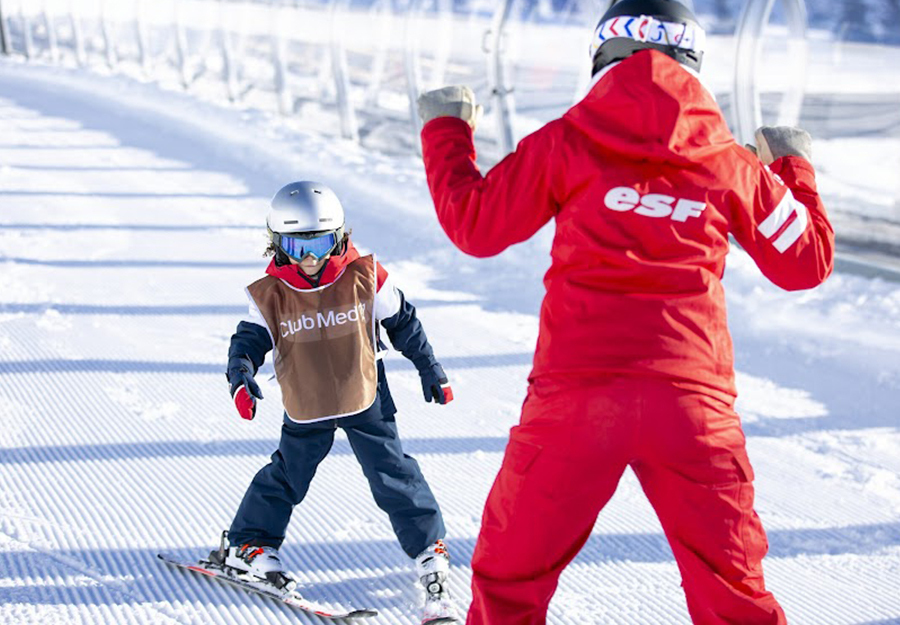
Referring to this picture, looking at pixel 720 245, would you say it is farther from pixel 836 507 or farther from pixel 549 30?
pixel 549 30

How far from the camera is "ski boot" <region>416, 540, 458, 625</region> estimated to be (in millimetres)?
2826

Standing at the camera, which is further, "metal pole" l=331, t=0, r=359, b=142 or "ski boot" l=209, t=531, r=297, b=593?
"metal pole" l=331, t=0, r=359, b=142

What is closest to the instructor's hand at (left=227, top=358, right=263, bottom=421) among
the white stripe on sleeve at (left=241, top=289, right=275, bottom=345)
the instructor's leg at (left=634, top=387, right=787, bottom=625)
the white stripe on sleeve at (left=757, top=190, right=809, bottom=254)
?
the white stripe on sleeve at (left=241, top=289, right=275, bottom=345)

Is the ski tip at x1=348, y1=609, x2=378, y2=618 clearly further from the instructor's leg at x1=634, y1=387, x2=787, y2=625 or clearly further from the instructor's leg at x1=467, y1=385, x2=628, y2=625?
the instructor's leg at x1=634, y1=387, x2=787, y2=625

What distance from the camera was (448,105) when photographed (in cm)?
213

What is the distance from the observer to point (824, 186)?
22.8ft

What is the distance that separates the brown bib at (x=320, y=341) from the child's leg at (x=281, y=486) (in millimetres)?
94

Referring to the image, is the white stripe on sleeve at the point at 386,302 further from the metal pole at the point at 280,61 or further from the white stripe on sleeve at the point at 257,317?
the metal pole at the point at 280,61

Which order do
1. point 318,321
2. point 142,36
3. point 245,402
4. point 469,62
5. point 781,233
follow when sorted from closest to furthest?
point 781,233 < point 245,402 < point 318,321 < point 469,62 < point 142,36

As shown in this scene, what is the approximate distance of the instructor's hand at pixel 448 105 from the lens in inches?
84.0

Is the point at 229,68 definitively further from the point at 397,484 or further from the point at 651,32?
the point at 651,32

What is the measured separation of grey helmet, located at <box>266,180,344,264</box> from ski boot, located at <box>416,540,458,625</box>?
3.04ft

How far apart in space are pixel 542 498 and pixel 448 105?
0.82m

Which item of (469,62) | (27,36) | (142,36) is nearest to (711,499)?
(469,62)
